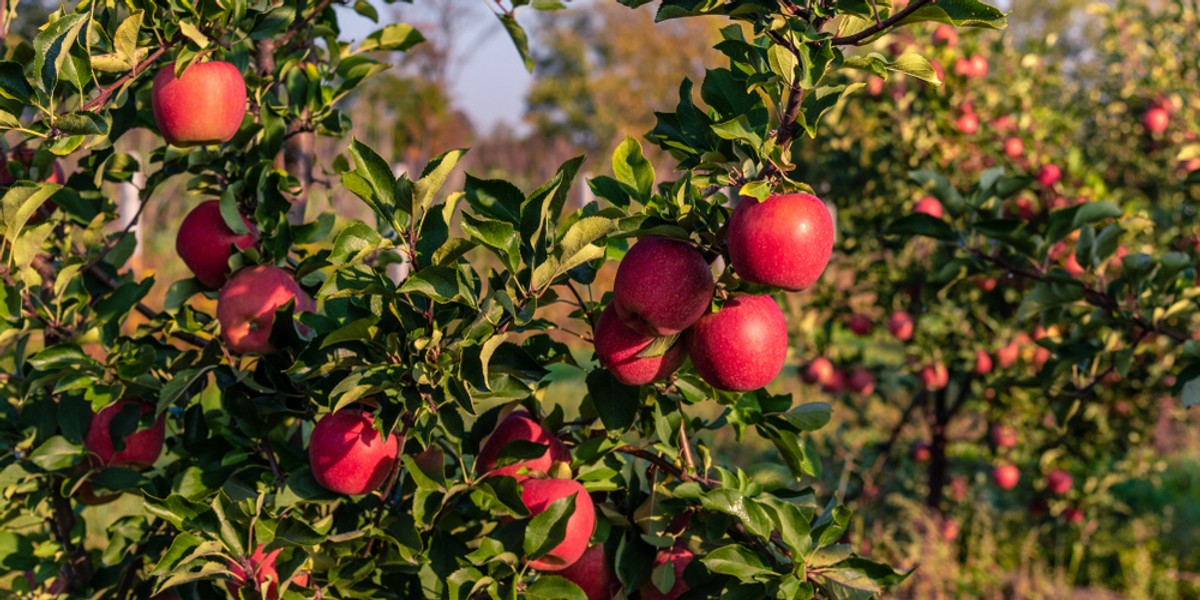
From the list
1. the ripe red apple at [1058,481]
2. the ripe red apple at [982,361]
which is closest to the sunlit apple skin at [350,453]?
the ripe red apple at [982,361]

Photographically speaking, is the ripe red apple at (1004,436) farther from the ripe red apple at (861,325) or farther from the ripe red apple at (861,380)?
the ripe red apple at (861,325)

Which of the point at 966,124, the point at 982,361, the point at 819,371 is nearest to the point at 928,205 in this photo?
the point at 966,124

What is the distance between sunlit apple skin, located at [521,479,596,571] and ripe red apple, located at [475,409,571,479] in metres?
0.04

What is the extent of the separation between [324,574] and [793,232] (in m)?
0.69

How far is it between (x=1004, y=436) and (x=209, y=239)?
10.0 ft

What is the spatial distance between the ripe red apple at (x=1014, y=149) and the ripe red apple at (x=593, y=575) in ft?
8.40

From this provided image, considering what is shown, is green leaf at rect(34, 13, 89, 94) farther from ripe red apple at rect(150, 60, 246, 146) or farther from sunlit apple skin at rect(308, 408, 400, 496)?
sunlit apple skin at rect(308, 408, 400, 496)

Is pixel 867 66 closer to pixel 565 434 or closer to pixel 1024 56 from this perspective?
pixel 565 434

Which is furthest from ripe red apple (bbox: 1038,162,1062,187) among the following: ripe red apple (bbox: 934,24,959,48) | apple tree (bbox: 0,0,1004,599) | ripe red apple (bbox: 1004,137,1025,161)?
apple tree (bbox: 0,0,1004,599)

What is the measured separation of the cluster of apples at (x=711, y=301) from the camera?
96 centimetres

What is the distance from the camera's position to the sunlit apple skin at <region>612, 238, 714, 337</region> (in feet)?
3.17

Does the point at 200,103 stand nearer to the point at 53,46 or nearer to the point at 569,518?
the point at 53,46

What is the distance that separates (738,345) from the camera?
1028 millimetres

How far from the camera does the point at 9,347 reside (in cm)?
148
